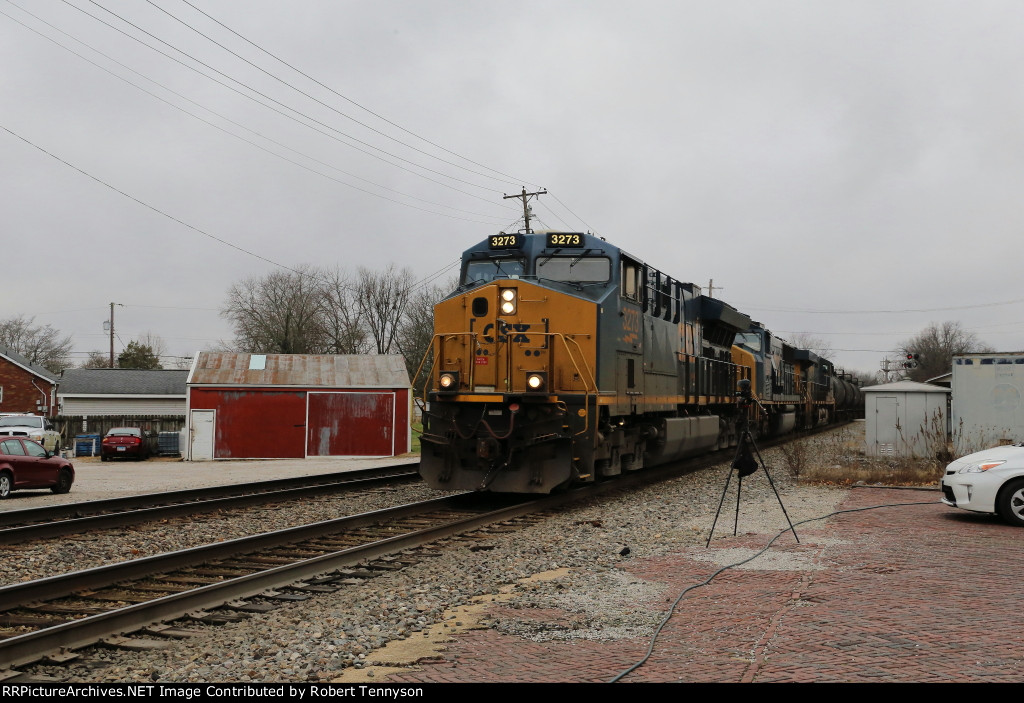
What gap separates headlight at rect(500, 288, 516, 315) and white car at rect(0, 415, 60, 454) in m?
25.5

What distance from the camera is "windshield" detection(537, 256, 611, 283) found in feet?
44.1

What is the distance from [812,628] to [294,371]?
27874mm

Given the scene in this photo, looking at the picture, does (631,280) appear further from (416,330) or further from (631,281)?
(416,330)

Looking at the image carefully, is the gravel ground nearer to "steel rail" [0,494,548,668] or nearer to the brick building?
"steel rail" [0,494,548,668]

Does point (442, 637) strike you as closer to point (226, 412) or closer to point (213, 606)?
point (213, 606)

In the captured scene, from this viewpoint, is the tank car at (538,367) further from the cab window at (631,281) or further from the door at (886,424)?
the door at (886,424)

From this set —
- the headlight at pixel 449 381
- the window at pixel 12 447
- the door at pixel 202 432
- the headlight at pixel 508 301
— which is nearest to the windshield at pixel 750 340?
the headlight at pixel 508 301

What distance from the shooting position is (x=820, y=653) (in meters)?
5.12

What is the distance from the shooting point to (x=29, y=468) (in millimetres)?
17047

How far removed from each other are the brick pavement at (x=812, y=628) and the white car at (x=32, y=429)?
1201 inches

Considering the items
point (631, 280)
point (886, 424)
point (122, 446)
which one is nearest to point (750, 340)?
point (886, 424)

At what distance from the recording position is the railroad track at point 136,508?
34.6 ft

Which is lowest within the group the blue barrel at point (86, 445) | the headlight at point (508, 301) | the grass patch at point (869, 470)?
the blue barrel at point (86, 445)
